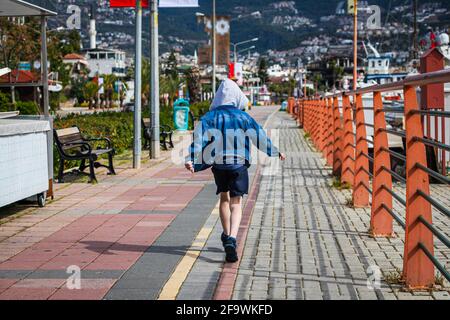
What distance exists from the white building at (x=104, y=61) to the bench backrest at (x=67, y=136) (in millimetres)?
146244

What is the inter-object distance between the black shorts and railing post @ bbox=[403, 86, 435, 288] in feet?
5.20

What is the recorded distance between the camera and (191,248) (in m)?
8.12

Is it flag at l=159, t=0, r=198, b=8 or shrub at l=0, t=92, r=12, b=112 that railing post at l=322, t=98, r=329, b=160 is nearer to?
flag at l=159, t=0, r=198, b=8

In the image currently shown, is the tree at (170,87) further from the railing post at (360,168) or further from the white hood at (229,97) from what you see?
the white hood at (229,97)

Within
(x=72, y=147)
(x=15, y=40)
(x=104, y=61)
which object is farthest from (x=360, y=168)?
(x=104, y=61)

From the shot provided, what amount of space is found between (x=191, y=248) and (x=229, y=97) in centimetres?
154

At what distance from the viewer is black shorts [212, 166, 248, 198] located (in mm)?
7629

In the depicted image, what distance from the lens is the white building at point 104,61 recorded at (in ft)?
541

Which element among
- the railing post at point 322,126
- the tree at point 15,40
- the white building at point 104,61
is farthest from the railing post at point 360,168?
the white building at point 104,61

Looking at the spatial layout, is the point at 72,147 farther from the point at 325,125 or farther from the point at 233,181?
the point at 325,125

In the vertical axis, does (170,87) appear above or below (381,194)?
above

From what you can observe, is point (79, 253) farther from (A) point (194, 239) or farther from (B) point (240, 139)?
(B) point (240, 139)

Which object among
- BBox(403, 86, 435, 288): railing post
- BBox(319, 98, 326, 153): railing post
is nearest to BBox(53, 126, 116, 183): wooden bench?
BBox(319, 98, 326, 153): railing post
